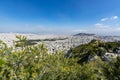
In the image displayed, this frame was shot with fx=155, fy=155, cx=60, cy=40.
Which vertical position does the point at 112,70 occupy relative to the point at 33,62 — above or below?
below

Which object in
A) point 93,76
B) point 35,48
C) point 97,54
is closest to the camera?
point 35,48

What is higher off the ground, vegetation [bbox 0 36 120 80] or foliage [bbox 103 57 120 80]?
vegetation [bbox 0 36 120 80]

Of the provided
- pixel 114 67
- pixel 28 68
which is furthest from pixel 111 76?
pixel 28 68

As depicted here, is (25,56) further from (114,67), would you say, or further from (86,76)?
(114,67)

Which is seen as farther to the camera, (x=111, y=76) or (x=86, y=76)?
(x=111, y=76)

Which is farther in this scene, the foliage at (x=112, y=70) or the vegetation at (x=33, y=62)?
the foliage at (x=112, y=70)

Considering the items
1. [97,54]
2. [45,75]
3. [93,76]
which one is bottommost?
[97,54]

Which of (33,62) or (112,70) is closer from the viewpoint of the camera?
(33,62)

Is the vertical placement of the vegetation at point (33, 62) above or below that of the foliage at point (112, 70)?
above

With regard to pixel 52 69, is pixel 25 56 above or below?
above

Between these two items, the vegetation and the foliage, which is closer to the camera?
the vegetation

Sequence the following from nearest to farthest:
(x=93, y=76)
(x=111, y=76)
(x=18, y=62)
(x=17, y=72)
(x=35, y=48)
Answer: (x=17, y=72), (x=18, y=62), (x=35, y=48), (x=93, y=76), (x=111, y=76)
